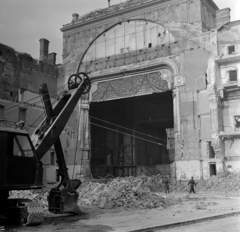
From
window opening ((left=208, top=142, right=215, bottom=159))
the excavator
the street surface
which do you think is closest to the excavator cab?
the excavator

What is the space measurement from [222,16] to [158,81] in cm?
749

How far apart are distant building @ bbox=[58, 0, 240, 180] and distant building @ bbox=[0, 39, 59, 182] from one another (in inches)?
94.3

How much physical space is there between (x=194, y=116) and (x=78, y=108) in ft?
39.9

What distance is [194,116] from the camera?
26.0 metres

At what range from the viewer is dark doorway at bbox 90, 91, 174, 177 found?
34.7 meters

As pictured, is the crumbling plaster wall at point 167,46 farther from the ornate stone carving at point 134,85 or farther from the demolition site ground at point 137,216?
the demolition site ground at point 137,216

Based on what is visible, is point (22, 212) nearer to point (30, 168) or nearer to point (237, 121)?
point (30, 168)

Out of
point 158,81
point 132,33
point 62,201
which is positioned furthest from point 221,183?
point 62,201

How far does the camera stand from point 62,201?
34.6ft

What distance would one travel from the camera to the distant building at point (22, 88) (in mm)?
28188

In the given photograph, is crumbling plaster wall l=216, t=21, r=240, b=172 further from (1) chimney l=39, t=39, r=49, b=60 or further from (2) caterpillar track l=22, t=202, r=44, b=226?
(1) chimney l=39, t=39, r=49, b=60

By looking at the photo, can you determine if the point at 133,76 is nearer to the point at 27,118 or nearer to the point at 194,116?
the point at 194,116

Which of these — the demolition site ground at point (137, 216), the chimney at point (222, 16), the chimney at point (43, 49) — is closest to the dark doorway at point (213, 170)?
the demolition site ground at point (137, 216)

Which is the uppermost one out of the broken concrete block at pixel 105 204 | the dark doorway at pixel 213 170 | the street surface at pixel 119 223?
the dark doorway at pixel 213 170
